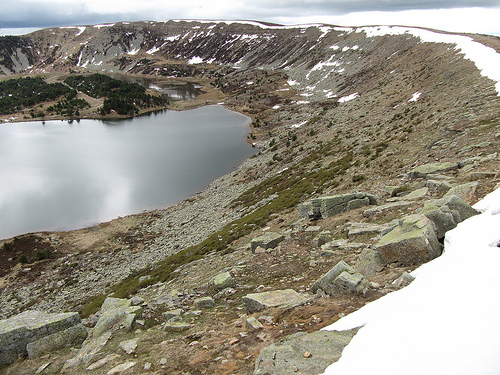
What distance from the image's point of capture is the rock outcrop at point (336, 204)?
14672mm

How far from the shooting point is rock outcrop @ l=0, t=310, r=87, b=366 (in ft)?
30.0

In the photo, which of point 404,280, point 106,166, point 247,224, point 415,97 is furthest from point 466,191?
point 106,166

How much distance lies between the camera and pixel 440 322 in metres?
4.97

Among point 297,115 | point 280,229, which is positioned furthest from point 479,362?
point 297,115

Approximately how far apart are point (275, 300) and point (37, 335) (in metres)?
7.59

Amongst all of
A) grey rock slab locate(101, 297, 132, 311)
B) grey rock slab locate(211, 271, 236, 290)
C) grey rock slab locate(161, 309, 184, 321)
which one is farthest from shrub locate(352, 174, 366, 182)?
grey rock slab locate(101, 297, 132, 311)

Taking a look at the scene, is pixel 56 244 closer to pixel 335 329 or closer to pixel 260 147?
pixel 335 329

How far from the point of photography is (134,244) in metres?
31.8

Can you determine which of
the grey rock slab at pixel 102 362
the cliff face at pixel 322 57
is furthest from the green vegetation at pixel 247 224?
the cliff face at pixel 322 57

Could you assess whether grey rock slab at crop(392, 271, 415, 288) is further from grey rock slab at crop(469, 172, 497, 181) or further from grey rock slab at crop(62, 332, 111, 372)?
grey rock slab at crop(62, 332, 111, 372)

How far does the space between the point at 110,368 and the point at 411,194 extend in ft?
41.6

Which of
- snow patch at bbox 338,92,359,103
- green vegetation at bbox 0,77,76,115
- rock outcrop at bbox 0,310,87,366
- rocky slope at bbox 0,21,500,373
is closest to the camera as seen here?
rocky slope at bbox 0,21,500,373

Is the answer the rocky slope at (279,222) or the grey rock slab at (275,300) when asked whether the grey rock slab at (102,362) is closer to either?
the rocky slope at (279,222)

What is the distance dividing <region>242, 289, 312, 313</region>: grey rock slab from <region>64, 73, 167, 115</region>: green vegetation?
107884mm
